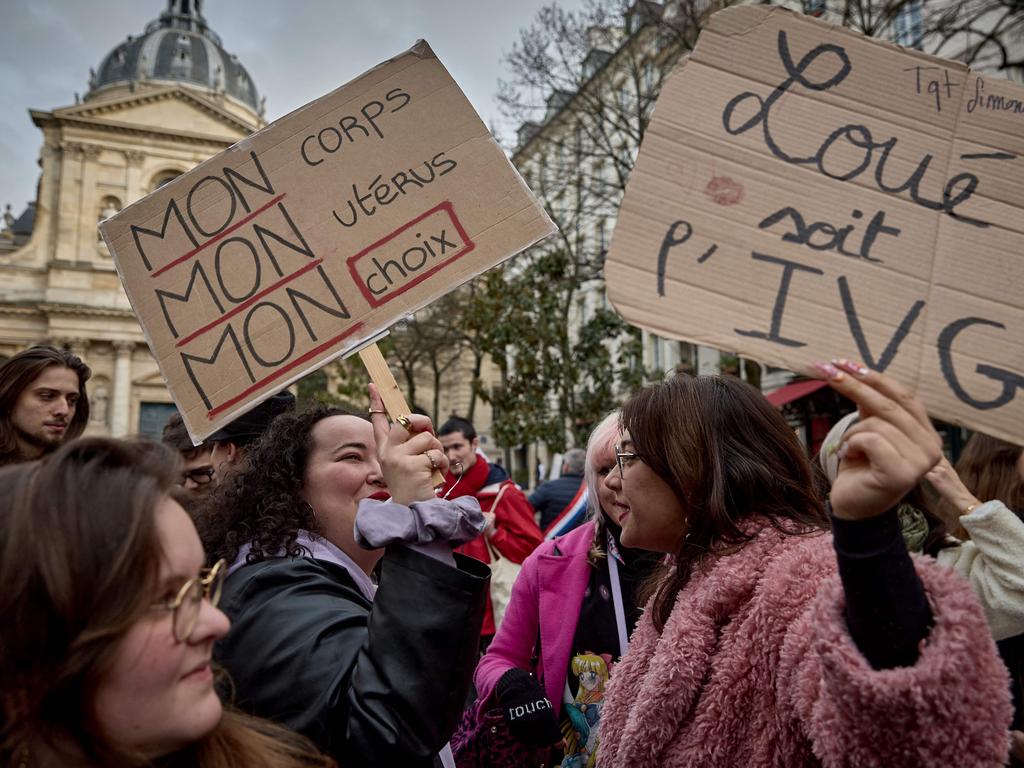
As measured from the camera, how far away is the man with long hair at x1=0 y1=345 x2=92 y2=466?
3141mm

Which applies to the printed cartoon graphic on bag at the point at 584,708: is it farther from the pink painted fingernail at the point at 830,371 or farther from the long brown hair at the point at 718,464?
the pink painted fingernail at the point at 830,371

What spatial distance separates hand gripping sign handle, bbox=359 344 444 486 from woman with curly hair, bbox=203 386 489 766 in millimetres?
31

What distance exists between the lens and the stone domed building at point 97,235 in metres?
39.5

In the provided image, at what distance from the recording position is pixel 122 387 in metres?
39.4

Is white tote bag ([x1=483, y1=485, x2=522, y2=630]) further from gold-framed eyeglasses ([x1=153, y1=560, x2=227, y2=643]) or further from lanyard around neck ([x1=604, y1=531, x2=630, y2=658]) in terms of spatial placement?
gold-framed eyeglasses ([x1=153, y1=560, x2=227, y2=643])

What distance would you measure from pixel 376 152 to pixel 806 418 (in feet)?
50.5

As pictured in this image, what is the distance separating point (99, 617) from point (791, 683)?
1087 mm

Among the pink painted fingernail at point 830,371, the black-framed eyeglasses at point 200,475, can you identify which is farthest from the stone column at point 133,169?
the pink painted fingernail at point 830,371

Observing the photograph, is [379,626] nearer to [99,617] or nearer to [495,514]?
[99,617]

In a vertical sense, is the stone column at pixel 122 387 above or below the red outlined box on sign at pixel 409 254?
above

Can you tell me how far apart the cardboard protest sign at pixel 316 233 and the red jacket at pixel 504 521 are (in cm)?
268

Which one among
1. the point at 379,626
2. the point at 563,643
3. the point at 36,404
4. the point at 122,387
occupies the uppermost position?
the point at 122,387

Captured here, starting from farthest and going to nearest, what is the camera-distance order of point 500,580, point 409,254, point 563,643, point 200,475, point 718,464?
point 500,580, point 200,475, point 563,643, point 409,254, point 718,464

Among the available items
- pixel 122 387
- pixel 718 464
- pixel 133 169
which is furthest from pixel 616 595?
pixel 133 169
